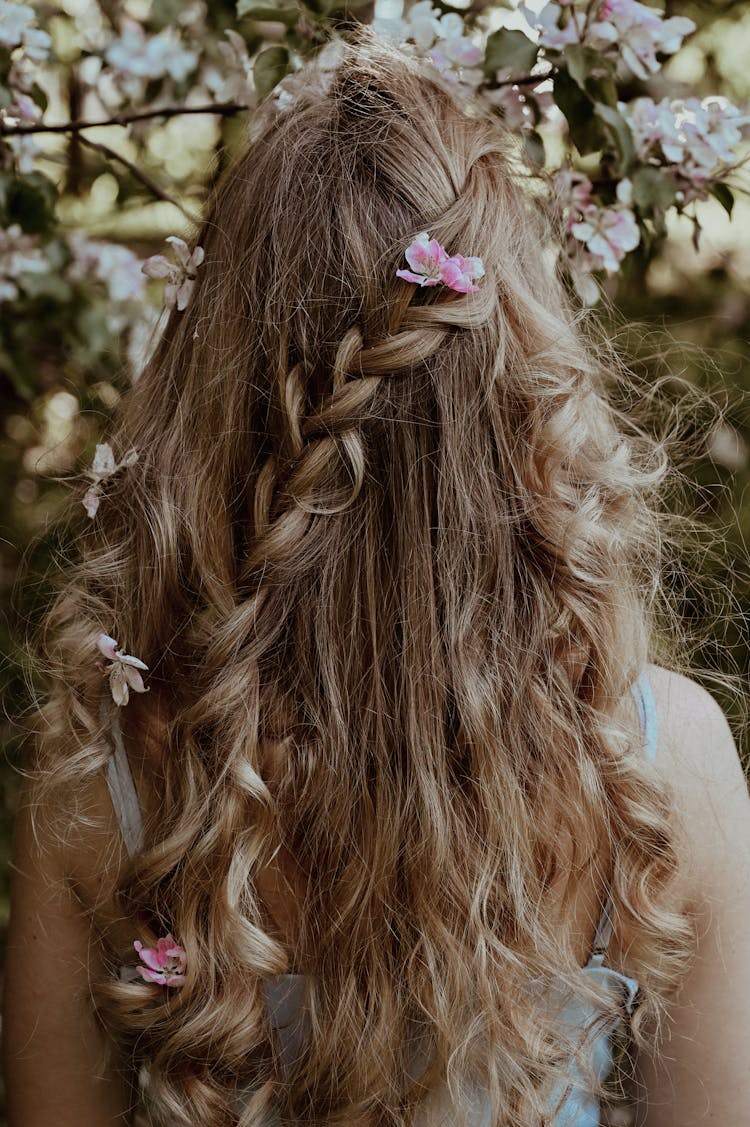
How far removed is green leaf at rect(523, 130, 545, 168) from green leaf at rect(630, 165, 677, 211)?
0.38 feet

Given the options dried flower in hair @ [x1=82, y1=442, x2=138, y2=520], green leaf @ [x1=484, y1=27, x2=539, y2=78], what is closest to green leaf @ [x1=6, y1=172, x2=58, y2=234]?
dried flower in hair @ [x1=82, y1=442, x2=138, y2=520]

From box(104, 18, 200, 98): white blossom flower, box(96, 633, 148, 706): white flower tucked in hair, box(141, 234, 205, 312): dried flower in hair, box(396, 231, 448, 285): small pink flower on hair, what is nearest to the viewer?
box(396, 231, 448, 285): small pink flower on hair

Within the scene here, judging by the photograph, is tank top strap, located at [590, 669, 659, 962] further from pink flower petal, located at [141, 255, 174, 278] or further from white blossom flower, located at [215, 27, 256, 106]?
white blossom flower, located at [215, 27, 256, 106]

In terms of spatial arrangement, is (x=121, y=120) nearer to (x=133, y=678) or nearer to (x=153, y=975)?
(x=133, y=678)

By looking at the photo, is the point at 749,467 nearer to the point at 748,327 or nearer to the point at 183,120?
the point at 748,327

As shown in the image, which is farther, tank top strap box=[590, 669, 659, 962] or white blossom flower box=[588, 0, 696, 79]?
white blossom flower box=[588, 0, 696, 79]

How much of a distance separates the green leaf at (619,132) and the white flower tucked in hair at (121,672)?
793 millimetres

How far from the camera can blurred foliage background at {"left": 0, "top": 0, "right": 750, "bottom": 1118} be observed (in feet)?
5.70

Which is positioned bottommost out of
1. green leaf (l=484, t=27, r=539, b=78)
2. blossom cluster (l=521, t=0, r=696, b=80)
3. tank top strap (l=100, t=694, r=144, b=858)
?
tank top strap (l=100, t=694, r=144, b=858)

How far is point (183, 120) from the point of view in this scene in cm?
199

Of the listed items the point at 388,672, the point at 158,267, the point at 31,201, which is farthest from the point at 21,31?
the point at 388,672

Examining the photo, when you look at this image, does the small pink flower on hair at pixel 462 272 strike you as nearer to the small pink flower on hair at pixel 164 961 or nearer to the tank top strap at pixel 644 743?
the tank top strap at pixel 644 743

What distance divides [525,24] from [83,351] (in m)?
0.87

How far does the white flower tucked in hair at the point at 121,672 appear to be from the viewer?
996 mm
